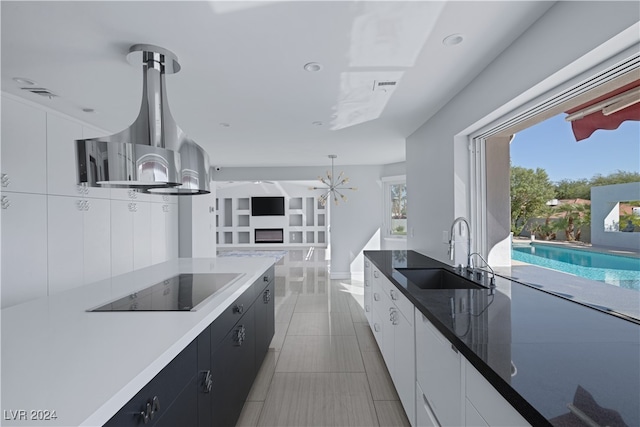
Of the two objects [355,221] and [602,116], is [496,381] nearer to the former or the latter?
[602,116]

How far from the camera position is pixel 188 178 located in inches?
72.3

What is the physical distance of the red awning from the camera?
1365mm

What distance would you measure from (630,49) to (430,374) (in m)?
1.63

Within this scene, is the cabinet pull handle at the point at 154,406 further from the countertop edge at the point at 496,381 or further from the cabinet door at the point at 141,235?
the cabinet door at the point at 141,235

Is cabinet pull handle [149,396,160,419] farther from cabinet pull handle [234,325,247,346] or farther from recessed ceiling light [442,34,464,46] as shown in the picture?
recessed ceiling light [442,34,464,46]

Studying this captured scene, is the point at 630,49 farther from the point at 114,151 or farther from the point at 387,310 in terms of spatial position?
the point at 114,151

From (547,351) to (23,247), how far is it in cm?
379

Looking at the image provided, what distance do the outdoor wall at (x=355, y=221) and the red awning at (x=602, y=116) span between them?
198 inches

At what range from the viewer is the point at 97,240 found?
11.9 ft

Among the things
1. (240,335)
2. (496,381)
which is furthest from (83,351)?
(496,381)

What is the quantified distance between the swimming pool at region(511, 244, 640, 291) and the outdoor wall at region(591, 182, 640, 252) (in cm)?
7

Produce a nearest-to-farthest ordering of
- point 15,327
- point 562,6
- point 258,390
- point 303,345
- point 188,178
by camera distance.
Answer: point 15,327, point 562,6, point 188,178, point 258,390, point 303,345

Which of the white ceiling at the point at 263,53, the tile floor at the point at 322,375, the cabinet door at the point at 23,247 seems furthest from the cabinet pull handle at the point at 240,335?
the cabinet door at the point at 23,247

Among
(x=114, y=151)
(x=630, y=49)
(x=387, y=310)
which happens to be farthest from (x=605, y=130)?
(x=114, y=151)
